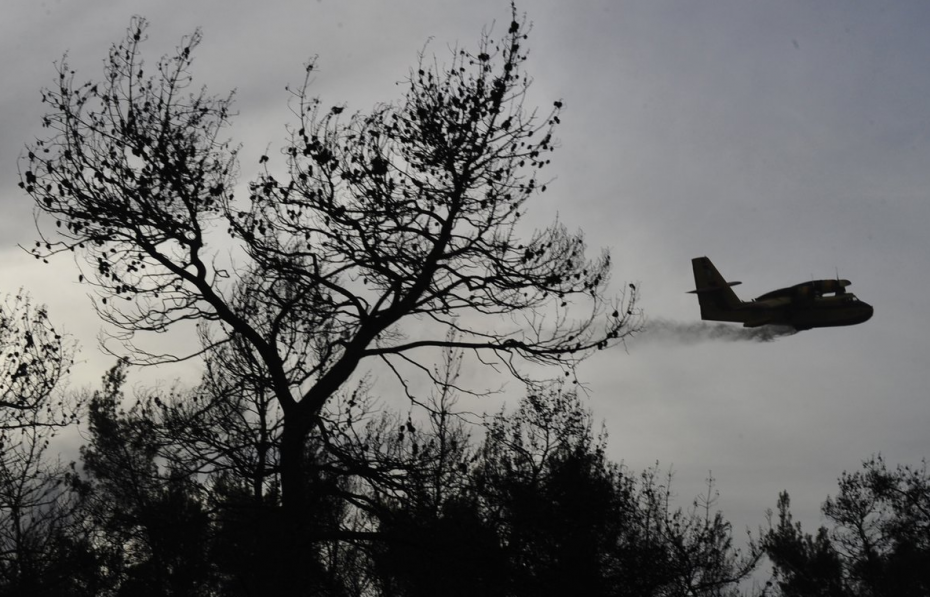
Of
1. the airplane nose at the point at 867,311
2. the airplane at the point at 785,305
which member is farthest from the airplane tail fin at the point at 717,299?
the airplane nose at the point at 867,311

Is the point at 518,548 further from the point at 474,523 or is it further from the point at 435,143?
the point at 435,143

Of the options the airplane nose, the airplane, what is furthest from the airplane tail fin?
the airplane nose

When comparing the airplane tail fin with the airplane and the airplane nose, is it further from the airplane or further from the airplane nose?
the airplane nose

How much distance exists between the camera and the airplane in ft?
211

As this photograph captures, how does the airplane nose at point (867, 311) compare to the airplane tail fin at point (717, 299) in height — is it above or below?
below

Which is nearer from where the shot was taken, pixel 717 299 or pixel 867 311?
pixel 867 311

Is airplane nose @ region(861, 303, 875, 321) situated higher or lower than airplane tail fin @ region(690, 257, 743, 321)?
lower

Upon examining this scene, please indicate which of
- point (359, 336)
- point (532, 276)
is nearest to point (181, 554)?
point (359, 336)

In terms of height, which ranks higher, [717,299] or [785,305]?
[717,299]

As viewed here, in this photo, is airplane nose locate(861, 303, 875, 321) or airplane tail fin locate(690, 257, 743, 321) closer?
airplane nose locate(861, 303, 875, 321)

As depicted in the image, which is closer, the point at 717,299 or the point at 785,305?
the point at 785,305

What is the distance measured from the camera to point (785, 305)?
217ft

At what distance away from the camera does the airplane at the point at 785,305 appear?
6425cm

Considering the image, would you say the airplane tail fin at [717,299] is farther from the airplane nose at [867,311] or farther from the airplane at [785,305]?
the airplane nose at [867,311]
